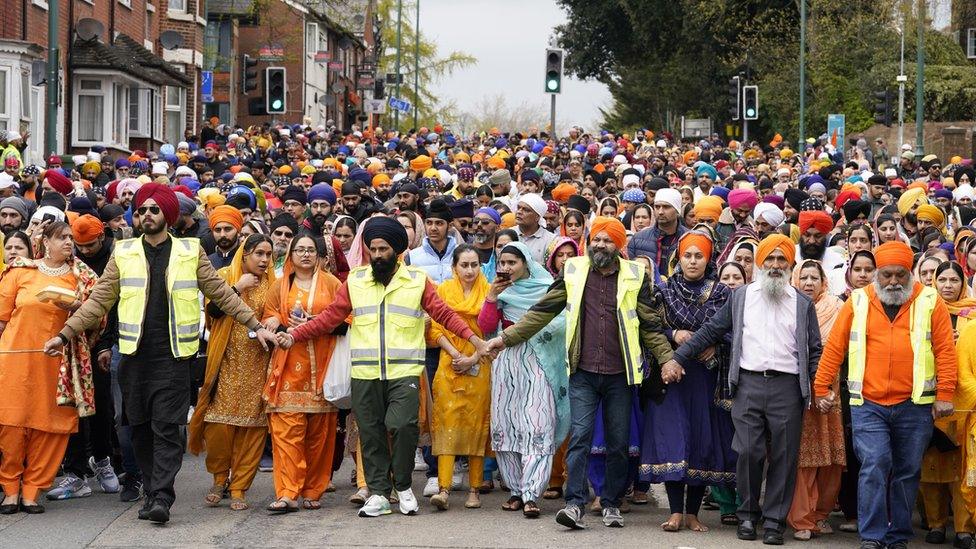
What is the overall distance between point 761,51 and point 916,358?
4851 cm

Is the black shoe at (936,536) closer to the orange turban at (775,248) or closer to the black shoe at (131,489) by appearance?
the orange turban at (775,248)

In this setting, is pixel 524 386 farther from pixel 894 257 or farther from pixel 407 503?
pixel 894 257

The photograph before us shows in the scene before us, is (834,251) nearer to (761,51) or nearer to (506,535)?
(506,535)

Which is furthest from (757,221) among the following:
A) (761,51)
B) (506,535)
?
(761,51)

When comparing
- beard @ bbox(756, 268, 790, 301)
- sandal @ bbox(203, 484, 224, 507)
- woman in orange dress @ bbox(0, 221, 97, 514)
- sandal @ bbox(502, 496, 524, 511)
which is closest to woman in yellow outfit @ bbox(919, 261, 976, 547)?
beard @ bbox(756, 268, 790, 301)

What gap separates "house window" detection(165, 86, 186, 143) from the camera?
159 feet

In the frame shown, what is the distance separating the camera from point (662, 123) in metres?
77.7

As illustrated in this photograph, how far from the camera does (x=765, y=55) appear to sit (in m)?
56.9

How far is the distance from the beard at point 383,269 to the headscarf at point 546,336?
0.84m

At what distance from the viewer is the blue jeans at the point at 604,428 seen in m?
10.5

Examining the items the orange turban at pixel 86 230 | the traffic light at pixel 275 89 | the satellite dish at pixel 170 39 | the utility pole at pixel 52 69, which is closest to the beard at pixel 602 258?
the orange turban at pixel 86 230

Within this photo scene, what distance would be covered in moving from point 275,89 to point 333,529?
23151 mm

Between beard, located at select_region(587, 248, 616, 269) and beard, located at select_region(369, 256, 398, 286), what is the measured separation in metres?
1.30

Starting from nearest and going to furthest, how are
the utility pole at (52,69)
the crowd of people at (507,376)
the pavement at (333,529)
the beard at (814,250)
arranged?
1. the pavement at (333,529)
2. the crowd of people at (507,376)
3. the beard at (814,250)
4. the utility pole at (52,69)
